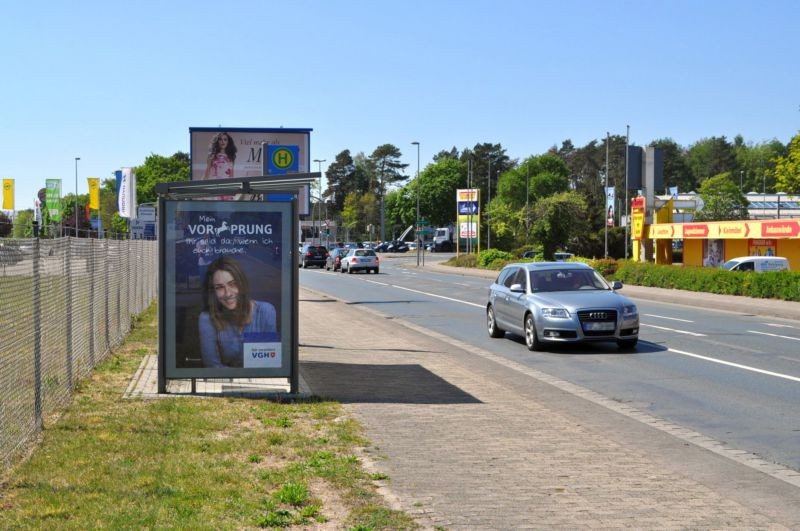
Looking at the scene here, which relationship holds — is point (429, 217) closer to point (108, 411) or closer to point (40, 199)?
point (40, 199)

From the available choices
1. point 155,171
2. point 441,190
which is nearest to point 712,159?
point 441,190

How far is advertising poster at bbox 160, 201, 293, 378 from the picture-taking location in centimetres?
1069

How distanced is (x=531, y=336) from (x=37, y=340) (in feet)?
33.3

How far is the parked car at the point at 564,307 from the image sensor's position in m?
16.3

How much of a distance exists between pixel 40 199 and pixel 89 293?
51.3 metres

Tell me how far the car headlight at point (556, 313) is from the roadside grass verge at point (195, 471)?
23.5ft

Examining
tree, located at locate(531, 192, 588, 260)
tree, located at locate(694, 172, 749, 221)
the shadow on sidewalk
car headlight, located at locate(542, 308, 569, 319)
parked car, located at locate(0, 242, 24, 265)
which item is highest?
tree, located at locate(694, 172, 749, 221)

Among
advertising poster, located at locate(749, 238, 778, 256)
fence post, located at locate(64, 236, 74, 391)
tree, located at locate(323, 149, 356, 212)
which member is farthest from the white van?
tree, located at locate(323, 149, 356, 212)

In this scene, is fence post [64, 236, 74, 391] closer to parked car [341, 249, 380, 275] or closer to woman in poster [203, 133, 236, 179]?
woman in poster [203, 133, 236, 179]

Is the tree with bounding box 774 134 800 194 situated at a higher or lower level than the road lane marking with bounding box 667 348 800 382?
higher

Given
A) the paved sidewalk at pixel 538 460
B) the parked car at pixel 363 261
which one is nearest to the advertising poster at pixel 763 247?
the parked car at pixel 363 261

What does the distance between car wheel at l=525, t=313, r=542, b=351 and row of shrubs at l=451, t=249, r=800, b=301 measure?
1600 cm

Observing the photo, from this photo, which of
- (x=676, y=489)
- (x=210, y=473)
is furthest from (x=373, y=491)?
(x=676, y=489)

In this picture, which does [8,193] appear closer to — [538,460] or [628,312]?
[628,312]
